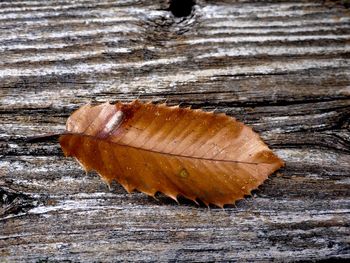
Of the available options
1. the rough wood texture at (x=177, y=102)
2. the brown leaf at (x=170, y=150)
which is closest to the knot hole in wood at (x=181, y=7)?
the rough wood texture at (x=177, y=102)

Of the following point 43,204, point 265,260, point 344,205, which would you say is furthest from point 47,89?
point 344,205

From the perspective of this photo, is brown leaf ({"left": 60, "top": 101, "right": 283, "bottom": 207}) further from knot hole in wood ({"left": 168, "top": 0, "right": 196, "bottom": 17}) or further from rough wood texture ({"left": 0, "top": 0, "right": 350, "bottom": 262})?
knot hole in wood ({"left": 168, "top": 0, "right": 196, "bottom": 17})

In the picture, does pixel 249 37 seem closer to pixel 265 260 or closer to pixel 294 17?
pixel 294 17

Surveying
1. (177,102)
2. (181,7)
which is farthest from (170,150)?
(181,7)

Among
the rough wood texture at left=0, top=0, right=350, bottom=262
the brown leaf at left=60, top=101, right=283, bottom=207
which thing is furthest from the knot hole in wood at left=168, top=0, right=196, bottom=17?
the brown leaf at left=60, top=101, right=283, bottom=207

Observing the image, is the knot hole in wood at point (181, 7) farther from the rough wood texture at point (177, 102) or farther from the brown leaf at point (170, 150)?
the brown leaf at point (170, 150)

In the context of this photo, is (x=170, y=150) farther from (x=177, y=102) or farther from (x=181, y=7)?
(x=181, y=7)
